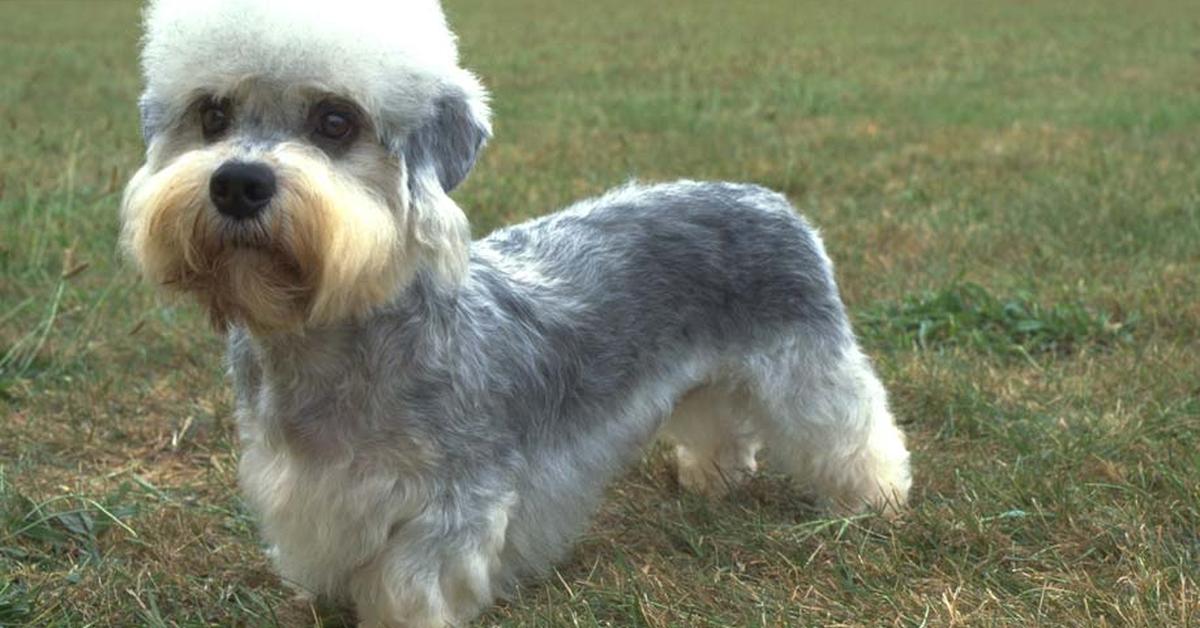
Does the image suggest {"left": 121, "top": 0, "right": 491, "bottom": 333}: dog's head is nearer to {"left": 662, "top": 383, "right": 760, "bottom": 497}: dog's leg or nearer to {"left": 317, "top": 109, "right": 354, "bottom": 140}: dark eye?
{"left": 317, "top": 109, "right": 354, "bottom": 140}: dark eye

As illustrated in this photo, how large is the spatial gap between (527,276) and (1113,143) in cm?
792

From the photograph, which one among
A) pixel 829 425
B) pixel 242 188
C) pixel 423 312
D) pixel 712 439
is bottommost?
pixel 712 439

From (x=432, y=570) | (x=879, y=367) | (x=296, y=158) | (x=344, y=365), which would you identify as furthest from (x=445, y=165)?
(x=879, y=367)

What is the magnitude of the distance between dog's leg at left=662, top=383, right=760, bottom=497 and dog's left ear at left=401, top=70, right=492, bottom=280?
1.47 meters

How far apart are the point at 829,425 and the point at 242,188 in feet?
7.12

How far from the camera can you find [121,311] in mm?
6812

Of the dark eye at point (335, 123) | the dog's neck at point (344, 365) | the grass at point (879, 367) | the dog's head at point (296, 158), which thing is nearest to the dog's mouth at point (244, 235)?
the dog's head at point (296, 158)

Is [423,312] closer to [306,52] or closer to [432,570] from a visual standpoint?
[432,570]

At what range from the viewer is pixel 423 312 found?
3.75 metres

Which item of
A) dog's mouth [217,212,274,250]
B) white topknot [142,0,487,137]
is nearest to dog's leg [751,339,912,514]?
white topknot [142,0,487,137]

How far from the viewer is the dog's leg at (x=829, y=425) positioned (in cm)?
471

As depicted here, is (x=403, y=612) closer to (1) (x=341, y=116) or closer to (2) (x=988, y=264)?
(1) (x=341, y=116)

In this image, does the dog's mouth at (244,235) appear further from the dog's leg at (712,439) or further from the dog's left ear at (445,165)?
the dog's leg at (712,439)

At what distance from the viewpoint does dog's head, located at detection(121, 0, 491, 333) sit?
327 centimetres
